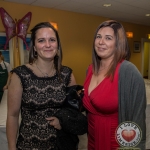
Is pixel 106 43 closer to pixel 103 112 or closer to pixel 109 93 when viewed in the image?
pixel 109 93

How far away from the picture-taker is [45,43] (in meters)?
1.13

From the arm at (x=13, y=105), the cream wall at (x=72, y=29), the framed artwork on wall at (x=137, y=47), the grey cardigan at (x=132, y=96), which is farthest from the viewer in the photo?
the framed artwork on wall at (x=137, y=47)

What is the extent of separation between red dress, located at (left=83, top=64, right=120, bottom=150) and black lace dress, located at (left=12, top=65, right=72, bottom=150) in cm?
23

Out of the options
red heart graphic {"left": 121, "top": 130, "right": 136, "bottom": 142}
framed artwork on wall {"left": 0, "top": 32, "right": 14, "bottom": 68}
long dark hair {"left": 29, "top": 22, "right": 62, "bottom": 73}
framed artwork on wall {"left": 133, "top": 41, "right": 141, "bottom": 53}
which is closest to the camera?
red heart graphic {"left": 121, "top": 130, "right": 136, "bottom": 142}

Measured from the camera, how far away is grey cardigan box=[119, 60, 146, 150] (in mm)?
949

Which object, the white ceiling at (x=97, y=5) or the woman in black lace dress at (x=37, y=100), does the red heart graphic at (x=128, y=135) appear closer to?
the woman in black lace dress at (x=37, y=100)

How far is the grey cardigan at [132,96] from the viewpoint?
949mm

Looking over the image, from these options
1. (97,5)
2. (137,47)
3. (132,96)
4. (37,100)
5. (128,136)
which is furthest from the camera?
(137,47)

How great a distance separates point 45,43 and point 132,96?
0.64 metres

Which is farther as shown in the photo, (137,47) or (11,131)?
(137,47)

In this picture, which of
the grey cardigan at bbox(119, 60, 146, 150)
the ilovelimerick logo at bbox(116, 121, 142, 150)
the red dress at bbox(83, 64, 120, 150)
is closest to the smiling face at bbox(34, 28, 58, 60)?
the red dress at bbox(83, 64, 120, 150)

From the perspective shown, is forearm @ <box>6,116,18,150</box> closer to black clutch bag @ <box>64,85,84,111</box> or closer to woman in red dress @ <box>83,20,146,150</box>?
black clutch bag @ <box>64,85,84,111</box>

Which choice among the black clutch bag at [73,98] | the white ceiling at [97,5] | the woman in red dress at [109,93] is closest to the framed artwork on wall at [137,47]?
the white ceiling at [97,5]

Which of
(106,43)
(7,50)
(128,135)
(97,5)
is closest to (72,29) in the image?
(97,5)
